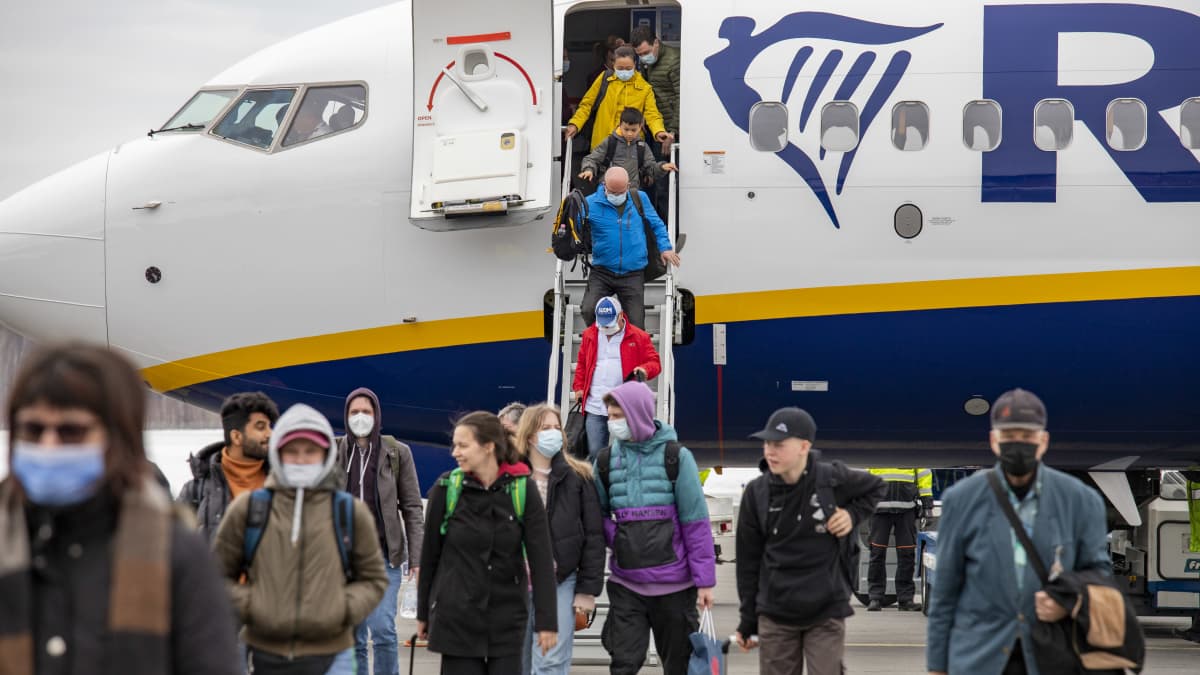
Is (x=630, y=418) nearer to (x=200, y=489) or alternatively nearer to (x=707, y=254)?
(x=200, y=489)

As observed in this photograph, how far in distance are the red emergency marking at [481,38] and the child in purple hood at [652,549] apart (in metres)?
4.59

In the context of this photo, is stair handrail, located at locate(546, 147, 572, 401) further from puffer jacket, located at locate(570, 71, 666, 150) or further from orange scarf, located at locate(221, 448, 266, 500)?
orange scarf, located at locate(221, 448, 266, 500)

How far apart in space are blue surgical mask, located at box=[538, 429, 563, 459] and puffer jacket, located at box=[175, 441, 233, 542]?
5.83 ft

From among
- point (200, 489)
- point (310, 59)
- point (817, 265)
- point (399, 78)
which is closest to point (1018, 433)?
point (200, 489)

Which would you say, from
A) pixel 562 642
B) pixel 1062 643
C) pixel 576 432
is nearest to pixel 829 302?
pixel 576 432

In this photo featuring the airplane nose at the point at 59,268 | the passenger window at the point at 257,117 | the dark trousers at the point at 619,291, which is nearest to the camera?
the dark trousers at the point at 619,291

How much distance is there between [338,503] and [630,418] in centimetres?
261

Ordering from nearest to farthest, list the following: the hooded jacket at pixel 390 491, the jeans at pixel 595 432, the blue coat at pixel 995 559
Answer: the blue coat at pixel 995 559 < the hooded jacket at pixel 390 491 < the jeans at pixel 595 432

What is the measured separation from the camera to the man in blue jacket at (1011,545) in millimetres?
5320

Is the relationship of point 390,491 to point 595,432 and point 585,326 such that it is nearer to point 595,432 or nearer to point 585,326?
point 595,432

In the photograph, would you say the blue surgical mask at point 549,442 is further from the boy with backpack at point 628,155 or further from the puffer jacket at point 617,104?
the puffer jacket at point 617,104

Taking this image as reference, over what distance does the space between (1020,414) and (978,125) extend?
637cm

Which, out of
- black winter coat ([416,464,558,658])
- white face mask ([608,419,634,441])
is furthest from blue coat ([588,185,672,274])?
black winter coat ([416,464,558,658])

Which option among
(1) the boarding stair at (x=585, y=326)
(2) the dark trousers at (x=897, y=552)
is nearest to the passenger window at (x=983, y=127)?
(1) the boarding stair at (x=585, y=326)
